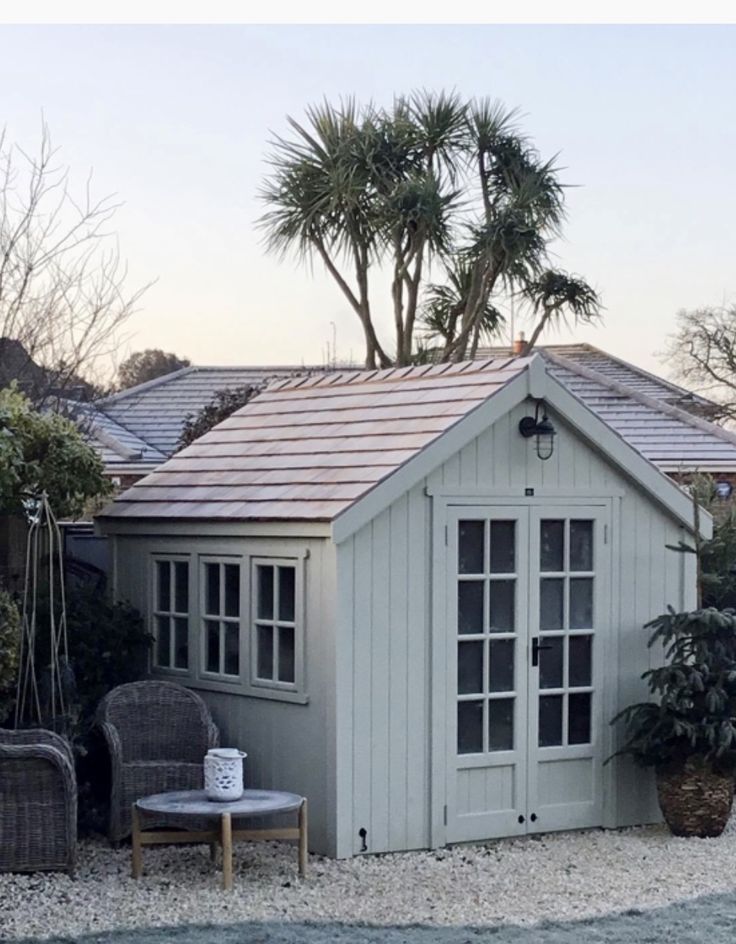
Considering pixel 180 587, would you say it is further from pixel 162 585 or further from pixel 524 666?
pixel 524 666

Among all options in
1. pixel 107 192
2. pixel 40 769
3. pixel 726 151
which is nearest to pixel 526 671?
pixel 40 769

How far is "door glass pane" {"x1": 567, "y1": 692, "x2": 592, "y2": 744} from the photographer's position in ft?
32.9

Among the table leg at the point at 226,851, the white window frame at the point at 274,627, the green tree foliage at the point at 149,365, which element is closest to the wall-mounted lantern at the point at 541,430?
the white window frame at the point at 274,627

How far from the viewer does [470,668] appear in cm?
962

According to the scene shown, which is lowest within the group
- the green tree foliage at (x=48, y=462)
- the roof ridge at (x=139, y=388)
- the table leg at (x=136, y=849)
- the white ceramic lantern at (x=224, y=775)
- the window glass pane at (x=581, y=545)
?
the table leg at (x=136, y=849)

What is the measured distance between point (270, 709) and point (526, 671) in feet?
5.35

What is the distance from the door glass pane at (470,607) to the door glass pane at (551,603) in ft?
1.50

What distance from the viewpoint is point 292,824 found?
939 centimetres

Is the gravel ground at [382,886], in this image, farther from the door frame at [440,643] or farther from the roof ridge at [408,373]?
the roof ridge at [408,373]

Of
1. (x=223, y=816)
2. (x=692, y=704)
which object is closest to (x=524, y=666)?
(x=692, y=704)

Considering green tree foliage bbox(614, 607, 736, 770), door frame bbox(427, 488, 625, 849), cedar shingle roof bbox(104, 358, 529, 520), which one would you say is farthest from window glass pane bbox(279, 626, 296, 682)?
green tree foliage bbox(614, 607, 736, 770)

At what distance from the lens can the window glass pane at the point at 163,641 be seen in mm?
10750

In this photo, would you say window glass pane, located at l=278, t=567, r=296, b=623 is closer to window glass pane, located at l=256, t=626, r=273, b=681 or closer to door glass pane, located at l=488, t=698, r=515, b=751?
window glass pane, located at l=256, t=626, r=273, b=681
